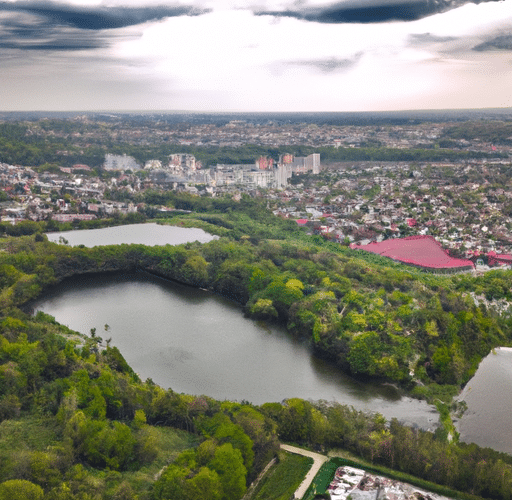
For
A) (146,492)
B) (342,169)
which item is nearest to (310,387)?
(146,492)

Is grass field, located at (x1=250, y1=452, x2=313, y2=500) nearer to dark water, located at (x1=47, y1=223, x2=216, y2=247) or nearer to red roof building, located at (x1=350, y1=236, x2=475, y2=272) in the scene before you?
red roof building, located at (x1=350, y1=236, x2=475, y2=272)

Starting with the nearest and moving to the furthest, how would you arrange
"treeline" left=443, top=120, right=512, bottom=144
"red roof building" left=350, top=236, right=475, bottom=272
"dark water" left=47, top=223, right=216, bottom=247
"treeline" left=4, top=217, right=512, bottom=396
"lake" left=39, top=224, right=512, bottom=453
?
"lake" left=39, top=224, right=512, bottom=453 → "treeline" left=4, top=217, right=512, bottom=396 → "red roof building" left=350, top=236, right=475, bottom=272 → "dark water" left=47, top=223, right=216, bottom=247 → "treeline" left=443, top=120, right=512, bottom=144

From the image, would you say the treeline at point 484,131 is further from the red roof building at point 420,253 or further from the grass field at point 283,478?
the grass field at point 283,478

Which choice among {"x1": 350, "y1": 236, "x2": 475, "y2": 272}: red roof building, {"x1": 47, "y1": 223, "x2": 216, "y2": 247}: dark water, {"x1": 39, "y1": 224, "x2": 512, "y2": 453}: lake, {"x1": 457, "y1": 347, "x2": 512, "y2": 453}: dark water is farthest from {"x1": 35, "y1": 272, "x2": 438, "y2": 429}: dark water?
{"x1": 350, "y1": 236, "x2": 475, "y2": 272}: red roof building

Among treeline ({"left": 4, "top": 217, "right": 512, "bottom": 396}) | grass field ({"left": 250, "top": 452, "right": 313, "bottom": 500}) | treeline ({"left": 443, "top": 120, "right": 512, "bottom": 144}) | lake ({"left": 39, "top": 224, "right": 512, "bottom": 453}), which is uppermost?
treeline ({"left": 443, "top": 120, "right": 512, "bottom": 144})

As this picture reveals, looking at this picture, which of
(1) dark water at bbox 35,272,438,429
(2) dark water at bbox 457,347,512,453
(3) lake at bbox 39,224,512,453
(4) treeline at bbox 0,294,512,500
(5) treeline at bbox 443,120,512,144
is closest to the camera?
(4) treeline at bbox 0,294,512,500

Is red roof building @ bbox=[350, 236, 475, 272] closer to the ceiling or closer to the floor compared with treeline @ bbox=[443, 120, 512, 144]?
closer to the floor

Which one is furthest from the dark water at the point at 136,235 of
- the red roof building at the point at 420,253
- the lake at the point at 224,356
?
the red roof building at the point at 420,253
